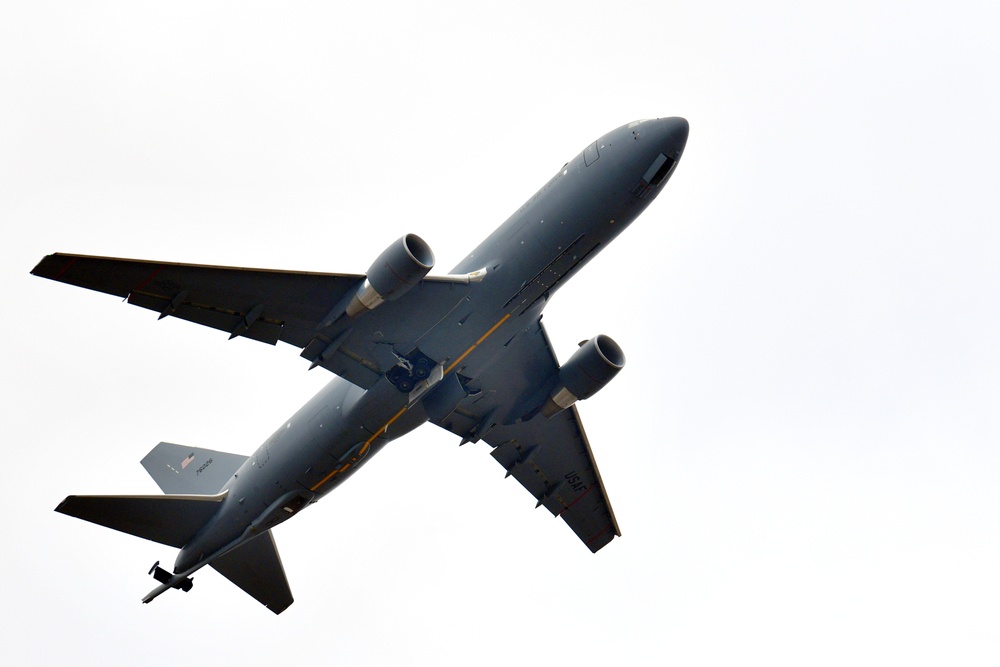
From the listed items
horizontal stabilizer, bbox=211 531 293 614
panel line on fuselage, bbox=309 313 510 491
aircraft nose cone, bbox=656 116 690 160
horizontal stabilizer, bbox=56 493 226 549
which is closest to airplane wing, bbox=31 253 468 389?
panel line on fuselage, bbox=309 313 510 491

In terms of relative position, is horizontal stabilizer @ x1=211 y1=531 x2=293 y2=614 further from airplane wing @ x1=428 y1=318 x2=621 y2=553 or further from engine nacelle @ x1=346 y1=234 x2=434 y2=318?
engine nacelle @ x1=346 y1=234 x2=434 y2=318

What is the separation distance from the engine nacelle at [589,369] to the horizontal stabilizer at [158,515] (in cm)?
1183

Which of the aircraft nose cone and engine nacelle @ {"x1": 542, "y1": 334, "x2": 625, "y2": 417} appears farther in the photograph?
engine nacelle @ {"x1": 542, "y1": 334, "x2": 625, "y2": 417}

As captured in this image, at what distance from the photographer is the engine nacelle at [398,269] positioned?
29.2 metres

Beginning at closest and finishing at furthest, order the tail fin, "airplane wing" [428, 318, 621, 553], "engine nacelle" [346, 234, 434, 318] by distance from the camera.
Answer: "engine nacelle" [346, 234, 434, 318]
"airplane wing" [428, 318, 621, 553]
the tail fin

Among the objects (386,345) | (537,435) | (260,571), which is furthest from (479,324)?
(260,571)

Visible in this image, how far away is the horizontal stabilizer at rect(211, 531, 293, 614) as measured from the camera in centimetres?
3756

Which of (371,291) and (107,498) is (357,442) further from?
(107,498)

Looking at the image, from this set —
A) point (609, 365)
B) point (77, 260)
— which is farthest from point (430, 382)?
point (77, 260)

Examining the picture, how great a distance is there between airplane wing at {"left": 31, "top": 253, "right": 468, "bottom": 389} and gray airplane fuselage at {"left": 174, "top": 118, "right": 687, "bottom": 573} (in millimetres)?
769

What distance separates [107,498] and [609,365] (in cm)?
1650

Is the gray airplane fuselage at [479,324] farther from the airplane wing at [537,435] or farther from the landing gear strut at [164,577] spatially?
the airplane wing at [537,435]

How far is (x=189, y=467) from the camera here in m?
39.2

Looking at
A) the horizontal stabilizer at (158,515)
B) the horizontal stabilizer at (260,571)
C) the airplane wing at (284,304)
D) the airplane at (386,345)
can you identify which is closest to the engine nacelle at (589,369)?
the airplane at (386,345)
